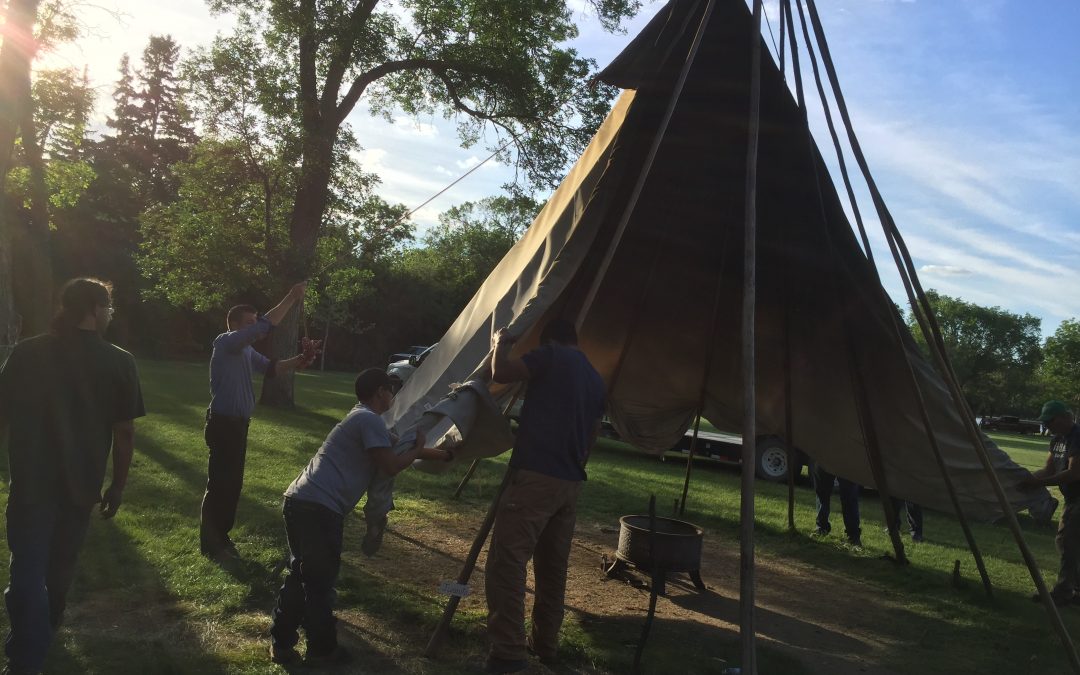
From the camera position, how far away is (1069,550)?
664 cm

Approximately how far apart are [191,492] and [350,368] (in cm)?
3532

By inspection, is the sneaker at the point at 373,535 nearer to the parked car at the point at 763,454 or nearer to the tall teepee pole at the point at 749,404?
the tall teepee pole at the point at 749,404

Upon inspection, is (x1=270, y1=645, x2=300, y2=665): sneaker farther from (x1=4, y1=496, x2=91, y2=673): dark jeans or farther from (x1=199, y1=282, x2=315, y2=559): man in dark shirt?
(x1=199, y1=282, x2=315, y2=559): man in dark shirt

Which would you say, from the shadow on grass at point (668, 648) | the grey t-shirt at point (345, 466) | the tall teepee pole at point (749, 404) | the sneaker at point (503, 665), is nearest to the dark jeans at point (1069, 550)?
the shadow on grass at point (668, 648)

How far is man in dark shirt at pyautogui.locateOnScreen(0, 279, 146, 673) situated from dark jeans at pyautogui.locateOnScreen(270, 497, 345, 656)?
2.99ft

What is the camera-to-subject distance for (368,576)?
18.9ft

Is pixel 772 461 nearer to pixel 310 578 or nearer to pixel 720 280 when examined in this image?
pixel 720 280

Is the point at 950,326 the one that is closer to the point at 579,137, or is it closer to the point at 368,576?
the point at 579,137

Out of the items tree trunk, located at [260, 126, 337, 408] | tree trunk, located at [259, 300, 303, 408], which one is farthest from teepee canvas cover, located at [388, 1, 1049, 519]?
tree trunk, located at [259, 300, 303, 408]

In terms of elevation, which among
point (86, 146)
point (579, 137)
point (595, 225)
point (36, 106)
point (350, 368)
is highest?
point (86, 146)

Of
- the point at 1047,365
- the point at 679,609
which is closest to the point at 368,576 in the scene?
the point at 679,609

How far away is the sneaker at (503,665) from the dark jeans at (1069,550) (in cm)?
532

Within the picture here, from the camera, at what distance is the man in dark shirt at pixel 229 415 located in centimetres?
563

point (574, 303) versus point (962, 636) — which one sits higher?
point (574, 303)
